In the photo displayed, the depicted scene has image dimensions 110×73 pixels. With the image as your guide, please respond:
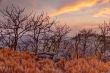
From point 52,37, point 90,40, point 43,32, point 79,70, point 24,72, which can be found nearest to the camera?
point 24,72

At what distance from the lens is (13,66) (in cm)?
1392

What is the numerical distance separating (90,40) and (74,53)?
60010 millimetres

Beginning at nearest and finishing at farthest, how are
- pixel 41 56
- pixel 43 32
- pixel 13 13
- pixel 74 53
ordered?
pixel 41 56
pixel 74 53
pixel 13 13
pixel 43 32

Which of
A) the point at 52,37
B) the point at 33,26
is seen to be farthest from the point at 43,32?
the point at 52,37

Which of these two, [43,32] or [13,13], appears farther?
[43,32]

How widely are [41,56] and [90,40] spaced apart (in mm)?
63452

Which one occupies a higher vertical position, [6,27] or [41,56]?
[6,27]

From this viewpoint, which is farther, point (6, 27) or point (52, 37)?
point (52, 37)

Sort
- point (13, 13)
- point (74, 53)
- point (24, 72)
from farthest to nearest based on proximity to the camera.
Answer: point (13, 13) → point (74, 53) → point (24, 72)

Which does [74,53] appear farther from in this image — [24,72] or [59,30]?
[59,30]

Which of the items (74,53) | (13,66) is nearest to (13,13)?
(74,53)

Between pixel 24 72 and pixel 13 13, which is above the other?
pixel 13 13

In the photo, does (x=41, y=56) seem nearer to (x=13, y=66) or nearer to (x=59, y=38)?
(x=13, y=66)

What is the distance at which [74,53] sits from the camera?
2375cm
